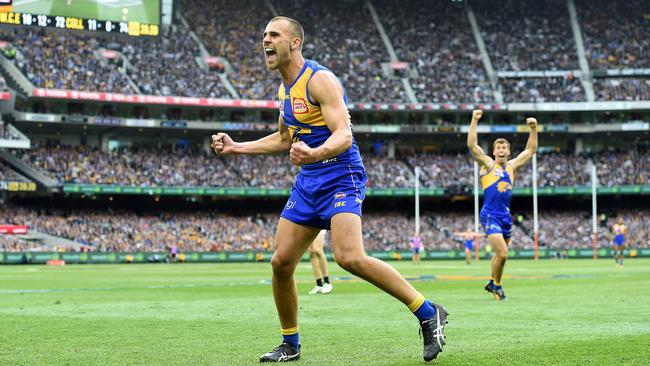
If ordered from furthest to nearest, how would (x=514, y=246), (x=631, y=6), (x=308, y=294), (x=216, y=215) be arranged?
(x=631, y=6) < (x=216, y=215) < (x=514, y=246) < (x=308, y=294)

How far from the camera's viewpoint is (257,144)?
909 centimetres

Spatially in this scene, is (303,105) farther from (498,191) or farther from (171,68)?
(171,68)

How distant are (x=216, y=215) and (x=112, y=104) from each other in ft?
41.5

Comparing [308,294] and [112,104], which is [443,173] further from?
[308,294]

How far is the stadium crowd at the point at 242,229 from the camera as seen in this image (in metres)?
67.0

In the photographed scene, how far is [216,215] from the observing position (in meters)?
75.9

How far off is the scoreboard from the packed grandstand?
64.3 ft

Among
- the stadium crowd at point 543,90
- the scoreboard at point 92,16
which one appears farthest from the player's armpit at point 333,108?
the stadium crowd at point 543,90

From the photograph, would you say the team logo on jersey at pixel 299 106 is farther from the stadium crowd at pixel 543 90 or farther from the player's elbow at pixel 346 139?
the stadium crowd at pixel 543 90

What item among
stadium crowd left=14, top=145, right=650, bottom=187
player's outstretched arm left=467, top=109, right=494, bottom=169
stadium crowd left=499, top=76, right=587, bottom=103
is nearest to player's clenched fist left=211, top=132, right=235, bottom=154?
player's outstretched arm left=467, top=109, right=494, bottom=169

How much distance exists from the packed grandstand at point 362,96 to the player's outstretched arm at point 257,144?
58.9 metres

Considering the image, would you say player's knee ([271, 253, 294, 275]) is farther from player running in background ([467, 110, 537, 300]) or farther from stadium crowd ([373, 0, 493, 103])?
stadium crowd ([373, 0, 493, 103])

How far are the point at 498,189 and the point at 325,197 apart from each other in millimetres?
10316

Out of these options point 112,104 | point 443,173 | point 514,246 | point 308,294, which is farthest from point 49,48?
point 308,294
